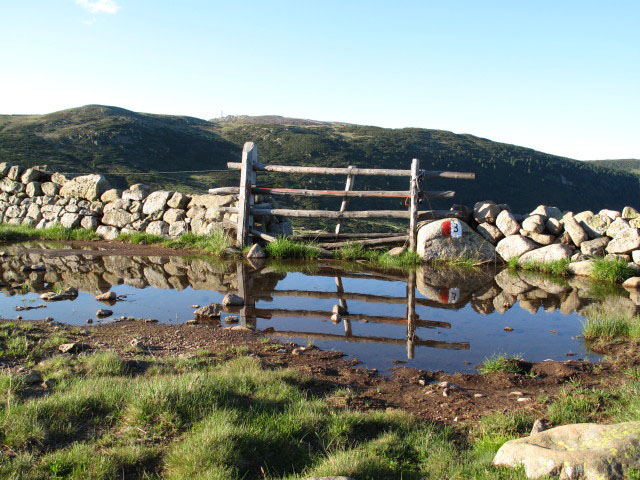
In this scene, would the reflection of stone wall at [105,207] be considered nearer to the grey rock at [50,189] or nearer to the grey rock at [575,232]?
the grey rock at [50,189]

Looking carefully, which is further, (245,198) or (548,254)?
(245,198)

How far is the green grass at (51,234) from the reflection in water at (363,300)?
2.24 meters

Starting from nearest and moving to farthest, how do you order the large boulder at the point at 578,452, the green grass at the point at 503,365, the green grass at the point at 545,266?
the large boulder at the point at 578,452
the green grass at the point at 503,365
the green grass at the point at 545,266

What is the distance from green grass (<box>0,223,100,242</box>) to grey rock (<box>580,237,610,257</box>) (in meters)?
11.9

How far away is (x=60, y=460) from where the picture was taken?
3.12 metres

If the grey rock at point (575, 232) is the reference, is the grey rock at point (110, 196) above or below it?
above

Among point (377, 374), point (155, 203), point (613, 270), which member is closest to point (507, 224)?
point (613, 270)

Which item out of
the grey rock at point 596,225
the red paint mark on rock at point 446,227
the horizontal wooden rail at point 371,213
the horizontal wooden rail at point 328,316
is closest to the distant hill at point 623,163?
the grey rock at point 596,225

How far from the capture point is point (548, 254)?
36.0 feet

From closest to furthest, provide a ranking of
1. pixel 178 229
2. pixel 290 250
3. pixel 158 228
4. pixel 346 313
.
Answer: pixel 346 313
pixel 290 250
pixel 178 229
pixel 158 228

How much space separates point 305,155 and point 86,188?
4174 cm

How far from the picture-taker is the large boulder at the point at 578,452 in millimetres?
2916

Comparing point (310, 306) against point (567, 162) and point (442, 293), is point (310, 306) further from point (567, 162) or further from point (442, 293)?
point (567, 162)

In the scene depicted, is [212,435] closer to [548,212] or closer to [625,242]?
[625,242]
